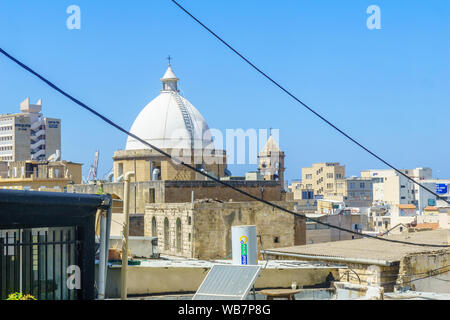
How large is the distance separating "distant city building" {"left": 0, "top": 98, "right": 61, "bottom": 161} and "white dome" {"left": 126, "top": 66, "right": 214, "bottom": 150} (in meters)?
59.9

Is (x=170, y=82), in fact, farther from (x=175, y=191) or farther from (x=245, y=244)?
(x=245, y=244)

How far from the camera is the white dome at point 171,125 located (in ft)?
136

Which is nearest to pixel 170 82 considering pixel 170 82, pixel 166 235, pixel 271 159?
pixel 170 82

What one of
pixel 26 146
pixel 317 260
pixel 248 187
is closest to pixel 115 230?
pixel 317 260

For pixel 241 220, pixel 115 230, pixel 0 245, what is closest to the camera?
pixel 0 245

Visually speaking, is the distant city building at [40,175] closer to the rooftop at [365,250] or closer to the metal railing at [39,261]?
the rooftop at [365,250]

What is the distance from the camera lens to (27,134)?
101m

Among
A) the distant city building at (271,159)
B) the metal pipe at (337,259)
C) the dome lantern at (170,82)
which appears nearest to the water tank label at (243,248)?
the metal pipe at (337,259)

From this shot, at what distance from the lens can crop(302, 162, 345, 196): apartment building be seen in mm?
116812

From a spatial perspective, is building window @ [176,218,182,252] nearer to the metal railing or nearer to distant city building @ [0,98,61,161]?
the metal railing

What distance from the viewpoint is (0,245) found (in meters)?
8.05

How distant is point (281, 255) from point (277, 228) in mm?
11189

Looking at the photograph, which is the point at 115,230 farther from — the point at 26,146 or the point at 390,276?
the point at 26,146

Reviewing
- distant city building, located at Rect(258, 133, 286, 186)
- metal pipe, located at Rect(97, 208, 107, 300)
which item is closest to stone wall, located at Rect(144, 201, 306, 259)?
metal pipe, located at Rect(97, 208, 107, 300)
